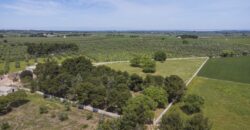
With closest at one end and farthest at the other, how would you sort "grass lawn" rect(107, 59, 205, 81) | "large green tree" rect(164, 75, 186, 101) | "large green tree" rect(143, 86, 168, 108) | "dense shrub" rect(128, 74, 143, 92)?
"large green tree" rect(143, 86, 168, 108) < "large green tree" rect(164, 75, 186, 101) < "dense shrub" rect(128, 74, 143, 92) < "grass lawn" rect(107, 59, 205, 81)

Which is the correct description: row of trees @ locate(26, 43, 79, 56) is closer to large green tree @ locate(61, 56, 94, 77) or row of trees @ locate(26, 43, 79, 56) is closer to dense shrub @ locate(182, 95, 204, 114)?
large green tree @ locate(61, 56, 94, 77)

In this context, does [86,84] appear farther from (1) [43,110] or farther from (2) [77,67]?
(2) [77,67]

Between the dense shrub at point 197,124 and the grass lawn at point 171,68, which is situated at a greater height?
the dense shrub at point 197,124

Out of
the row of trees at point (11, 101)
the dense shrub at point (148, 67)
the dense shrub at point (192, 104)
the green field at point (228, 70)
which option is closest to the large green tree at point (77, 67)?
the row of trees at point (11, 101)

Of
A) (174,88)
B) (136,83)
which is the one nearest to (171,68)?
(136,83)

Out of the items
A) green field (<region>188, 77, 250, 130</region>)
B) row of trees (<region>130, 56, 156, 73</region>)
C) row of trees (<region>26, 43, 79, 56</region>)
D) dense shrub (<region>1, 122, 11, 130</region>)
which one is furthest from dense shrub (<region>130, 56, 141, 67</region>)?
dense shrub (<region>1, 122, 11, 130</region>)

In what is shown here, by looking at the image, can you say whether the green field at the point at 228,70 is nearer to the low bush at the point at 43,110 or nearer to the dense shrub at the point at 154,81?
the dense shrub at the point at 154,81

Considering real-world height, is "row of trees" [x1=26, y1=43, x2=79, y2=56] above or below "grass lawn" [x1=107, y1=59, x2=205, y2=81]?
above
